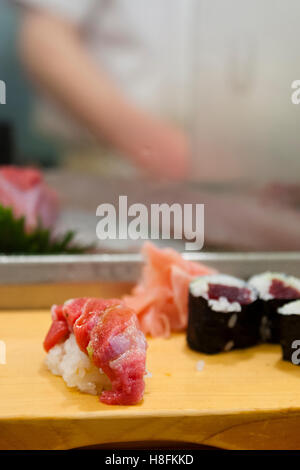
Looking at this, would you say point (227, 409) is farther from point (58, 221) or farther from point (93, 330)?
point (58, 221)

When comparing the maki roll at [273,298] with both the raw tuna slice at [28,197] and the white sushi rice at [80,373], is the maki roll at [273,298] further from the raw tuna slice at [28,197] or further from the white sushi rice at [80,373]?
the raw tuna slice at [28,197]

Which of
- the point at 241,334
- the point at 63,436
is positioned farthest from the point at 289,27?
the point at 63,436

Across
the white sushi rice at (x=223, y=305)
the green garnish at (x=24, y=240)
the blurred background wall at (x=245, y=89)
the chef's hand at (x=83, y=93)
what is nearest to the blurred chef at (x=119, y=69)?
the chef's hand at (x=83, y=93)

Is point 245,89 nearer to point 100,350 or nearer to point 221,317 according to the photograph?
point 221,317

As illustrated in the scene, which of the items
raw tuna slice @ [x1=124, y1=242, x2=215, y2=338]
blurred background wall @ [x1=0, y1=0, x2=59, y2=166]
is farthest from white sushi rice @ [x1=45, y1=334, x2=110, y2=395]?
blurred background wall @ [x1=0, y1=0, x2=59, y2=166]

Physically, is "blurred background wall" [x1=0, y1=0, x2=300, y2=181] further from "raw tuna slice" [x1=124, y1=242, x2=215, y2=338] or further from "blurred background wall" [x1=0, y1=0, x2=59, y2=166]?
"raw tuna slice" [x1=124, y1=242, x2=215, y2=338]
